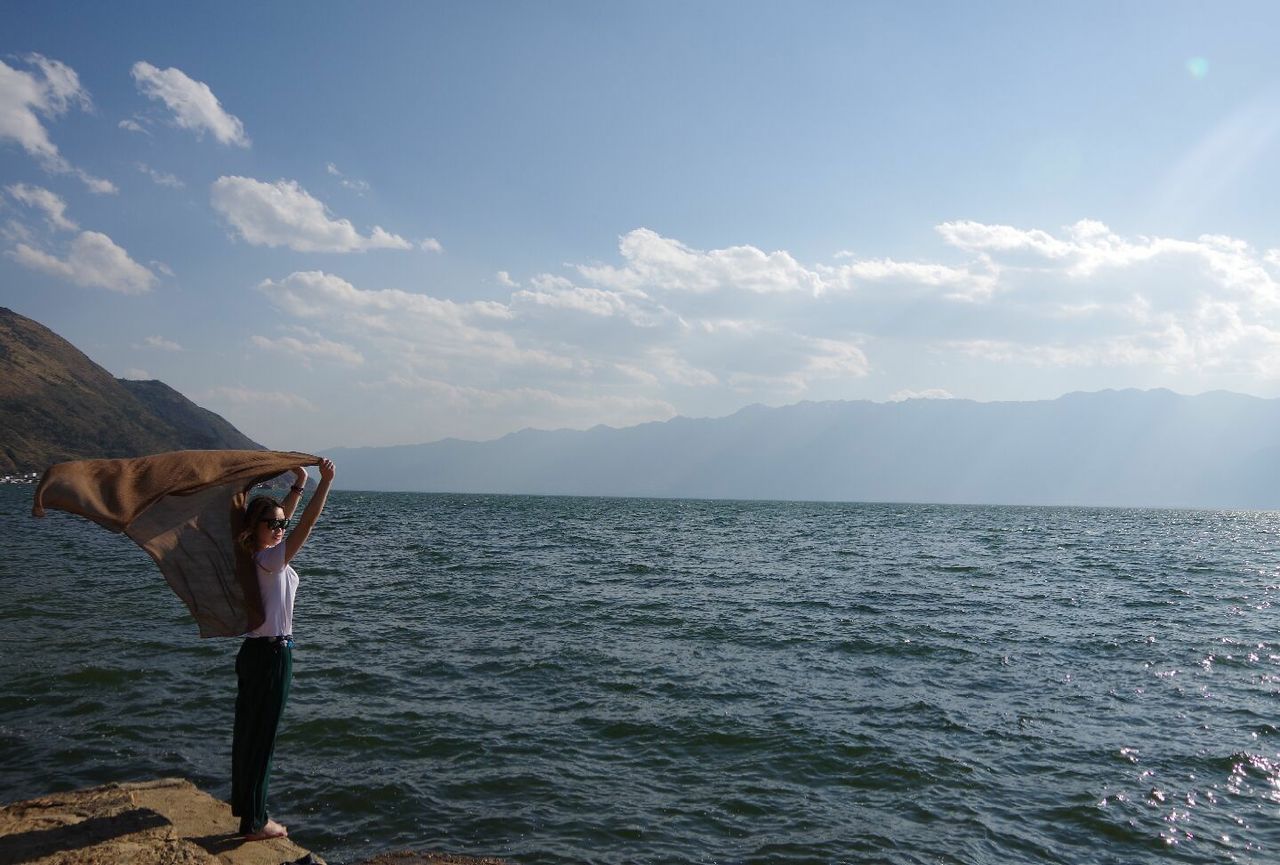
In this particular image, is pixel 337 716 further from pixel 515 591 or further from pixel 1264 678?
pixel 1264 678

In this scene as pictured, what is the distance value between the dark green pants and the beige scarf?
0.95 ft

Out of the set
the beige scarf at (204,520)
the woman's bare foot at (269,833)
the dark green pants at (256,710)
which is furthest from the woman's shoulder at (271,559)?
the woman's bare foot at (269,833)

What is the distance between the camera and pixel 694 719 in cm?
1247

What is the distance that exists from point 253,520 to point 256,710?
175cm

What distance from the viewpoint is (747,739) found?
457 inches

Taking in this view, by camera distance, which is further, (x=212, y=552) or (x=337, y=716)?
(x=337, y=716)

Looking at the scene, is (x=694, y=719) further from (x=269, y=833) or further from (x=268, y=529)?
(x=268, y=529)

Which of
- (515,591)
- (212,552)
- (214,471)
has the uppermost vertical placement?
(214,471)

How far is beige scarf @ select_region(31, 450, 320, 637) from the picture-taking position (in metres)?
6.75

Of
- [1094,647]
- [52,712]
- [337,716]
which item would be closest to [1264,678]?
[1094,647]

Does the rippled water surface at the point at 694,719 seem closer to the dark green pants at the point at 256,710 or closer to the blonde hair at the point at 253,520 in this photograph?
the dark green pants at the point at 256,710

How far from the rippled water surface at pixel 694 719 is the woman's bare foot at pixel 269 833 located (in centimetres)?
67

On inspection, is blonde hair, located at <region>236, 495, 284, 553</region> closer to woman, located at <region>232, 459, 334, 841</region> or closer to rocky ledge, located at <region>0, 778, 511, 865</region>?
woman, located at <region>232, 459, 334, 841</region>

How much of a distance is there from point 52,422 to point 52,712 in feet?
625
